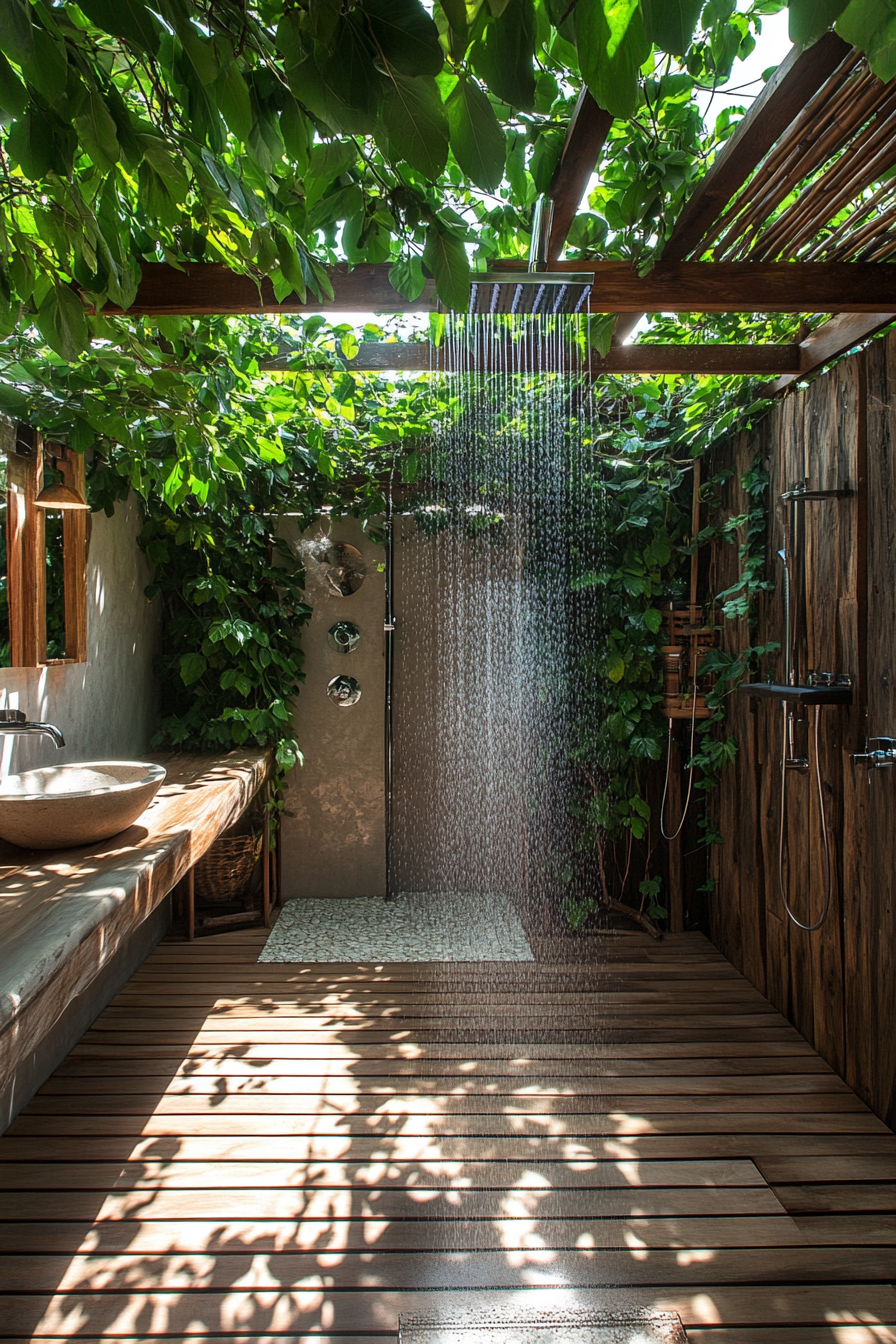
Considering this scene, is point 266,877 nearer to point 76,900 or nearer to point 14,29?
point 76,900

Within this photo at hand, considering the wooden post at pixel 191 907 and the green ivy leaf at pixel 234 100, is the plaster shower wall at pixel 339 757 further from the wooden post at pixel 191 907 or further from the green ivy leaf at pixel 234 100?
the green ivy leaf at pixel 234 100

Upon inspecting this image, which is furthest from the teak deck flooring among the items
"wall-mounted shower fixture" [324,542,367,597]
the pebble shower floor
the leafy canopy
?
"wall-mounted shower fixture" [324,542,367,597]

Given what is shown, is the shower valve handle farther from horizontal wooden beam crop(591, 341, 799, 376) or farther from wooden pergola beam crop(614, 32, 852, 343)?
wooden pergola beam crop(614, 32, 852, 343)

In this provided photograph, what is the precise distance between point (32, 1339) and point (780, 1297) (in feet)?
4.78

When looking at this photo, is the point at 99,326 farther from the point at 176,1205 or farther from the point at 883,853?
the point at 883,853

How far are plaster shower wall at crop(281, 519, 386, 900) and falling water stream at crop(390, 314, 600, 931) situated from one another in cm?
14

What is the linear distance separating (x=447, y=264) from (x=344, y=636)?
3.16 metres

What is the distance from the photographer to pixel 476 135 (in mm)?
771

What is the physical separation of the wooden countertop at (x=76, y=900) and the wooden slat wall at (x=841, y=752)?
1890 mm

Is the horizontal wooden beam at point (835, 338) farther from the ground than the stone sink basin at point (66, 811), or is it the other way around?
the horizontal wooden beam at point (835, 338)

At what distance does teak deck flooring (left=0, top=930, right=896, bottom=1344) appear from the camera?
1.65 metres

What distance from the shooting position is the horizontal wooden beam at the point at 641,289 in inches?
77.7

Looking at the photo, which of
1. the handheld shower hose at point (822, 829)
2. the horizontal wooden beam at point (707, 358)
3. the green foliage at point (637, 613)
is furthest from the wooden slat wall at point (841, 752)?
the green foliage at point (637, 613)

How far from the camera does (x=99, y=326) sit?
1882mm
